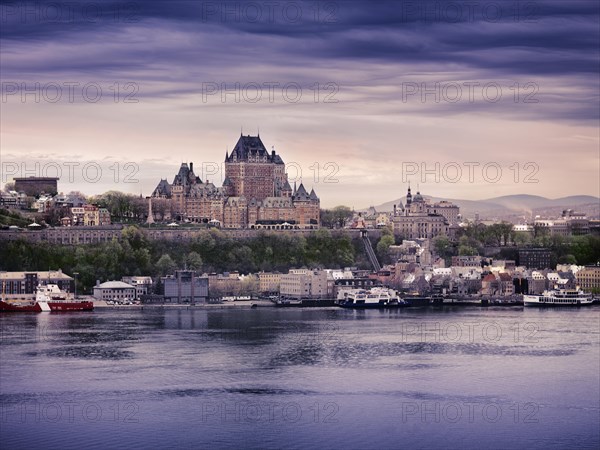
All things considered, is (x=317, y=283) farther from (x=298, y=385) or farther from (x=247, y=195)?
(x=298, y=385)

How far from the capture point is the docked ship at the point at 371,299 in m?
39.4

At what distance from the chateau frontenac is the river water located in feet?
69.6

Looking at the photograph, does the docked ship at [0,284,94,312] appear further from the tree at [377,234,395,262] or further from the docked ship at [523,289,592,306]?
the tree at [377,234,395,262]

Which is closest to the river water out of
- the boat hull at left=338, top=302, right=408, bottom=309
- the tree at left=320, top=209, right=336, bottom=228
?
the boat hull at left=338, top=302, right=408, bottom=309

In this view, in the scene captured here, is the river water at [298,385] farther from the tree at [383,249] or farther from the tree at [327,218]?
the tree at [327,218]

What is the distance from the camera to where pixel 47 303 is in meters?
36.9

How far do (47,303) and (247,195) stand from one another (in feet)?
64.0

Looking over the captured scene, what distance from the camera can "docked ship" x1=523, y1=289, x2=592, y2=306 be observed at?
4038 cm

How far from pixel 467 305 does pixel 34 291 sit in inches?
521

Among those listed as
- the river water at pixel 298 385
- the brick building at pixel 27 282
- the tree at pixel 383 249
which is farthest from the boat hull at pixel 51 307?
the tree at pixel 383 249

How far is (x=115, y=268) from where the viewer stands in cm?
4153

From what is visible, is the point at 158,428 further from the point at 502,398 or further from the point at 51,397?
the point at 502,398

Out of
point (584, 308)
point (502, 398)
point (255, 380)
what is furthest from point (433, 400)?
point (584, 308)

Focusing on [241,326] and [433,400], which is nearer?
[433,400]
